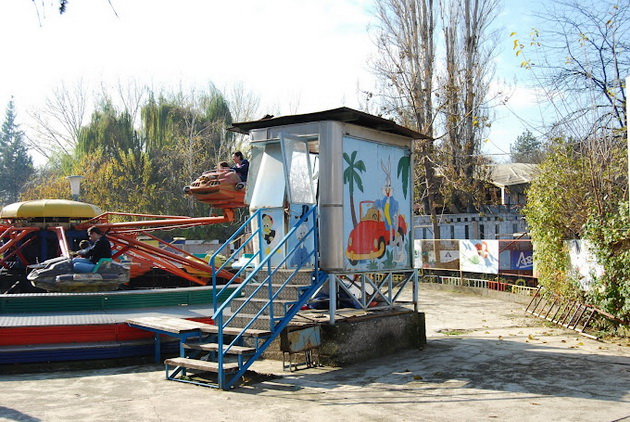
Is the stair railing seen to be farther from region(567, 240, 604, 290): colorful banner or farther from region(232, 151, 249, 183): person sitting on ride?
region(567, 240, 604, 290): colorful banner

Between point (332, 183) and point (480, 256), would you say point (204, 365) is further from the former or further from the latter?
point (480, 256)

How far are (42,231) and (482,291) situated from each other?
1471cm

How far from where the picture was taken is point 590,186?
1448cm

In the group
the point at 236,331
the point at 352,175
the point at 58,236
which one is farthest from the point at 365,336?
the point at 58,236

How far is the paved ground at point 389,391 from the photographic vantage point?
7.38 m

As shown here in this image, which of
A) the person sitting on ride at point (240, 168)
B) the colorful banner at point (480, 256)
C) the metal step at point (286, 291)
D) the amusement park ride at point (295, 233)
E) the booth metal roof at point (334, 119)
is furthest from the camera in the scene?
the colorful banner at point (480, 256)

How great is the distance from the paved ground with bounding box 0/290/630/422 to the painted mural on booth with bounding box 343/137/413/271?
1796 mm

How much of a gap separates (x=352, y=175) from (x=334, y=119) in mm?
1033

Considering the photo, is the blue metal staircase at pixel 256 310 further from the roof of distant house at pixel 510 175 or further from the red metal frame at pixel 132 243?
the roof of distant house at pixel 510 175

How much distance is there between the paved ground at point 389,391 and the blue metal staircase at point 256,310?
37 centimetres

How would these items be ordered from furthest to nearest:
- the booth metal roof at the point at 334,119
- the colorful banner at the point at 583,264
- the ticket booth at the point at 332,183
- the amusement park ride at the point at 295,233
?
the colorful banner at the point at 583,264
the ticket booth at the point at 332,183
the booth metal roof at the point at 334,119
the amusement park ride at the point at 295,233

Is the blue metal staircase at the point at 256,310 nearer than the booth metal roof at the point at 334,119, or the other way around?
the blue metal staircase at the point at 256,310

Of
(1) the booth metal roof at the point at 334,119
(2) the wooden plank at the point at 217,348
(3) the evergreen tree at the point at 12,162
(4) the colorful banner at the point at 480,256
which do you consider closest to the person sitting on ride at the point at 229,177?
(1) the booth metal roof at the point at 334,119

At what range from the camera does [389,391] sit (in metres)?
8.59
